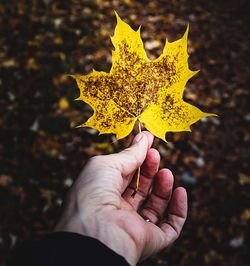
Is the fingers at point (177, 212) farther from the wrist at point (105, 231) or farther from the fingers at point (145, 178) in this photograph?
the wrist at point (105, 231)

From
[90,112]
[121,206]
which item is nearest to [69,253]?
[121,206]

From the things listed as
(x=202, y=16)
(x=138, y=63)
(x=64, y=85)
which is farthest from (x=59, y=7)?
(x=138, y=63)

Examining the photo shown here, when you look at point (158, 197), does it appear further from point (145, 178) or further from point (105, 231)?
point (105, 231)

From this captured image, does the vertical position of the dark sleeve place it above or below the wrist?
above

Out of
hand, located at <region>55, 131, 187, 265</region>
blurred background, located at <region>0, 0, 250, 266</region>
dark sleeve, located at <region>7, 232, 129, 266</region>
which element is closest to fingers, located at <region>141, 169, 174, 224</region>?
hand, located at <region>55, 131, 187, 265</region>

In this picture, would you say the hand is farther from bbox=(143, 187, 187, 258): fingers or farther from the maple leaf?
the maple leaf

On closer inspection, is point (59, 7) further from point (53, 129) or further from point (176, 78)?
point (176, 78)

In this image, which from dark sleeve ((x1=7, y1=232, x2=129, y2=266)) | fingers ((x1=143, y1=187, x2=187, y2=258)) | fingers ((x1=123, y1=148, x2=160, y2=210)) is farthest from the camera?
fingers ((x1=123, y1=148, x2=160, y2=210))
